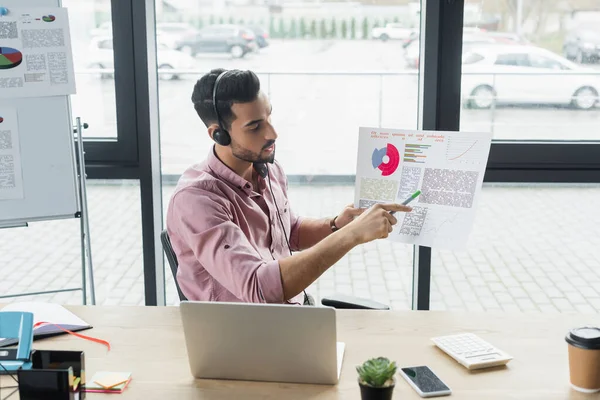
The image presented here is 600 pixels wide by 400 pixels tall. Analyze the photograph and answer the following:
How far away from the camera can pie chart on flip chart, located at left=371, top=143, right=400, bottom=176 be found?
220 centimetres

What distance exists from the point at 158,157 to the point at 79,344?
4.84 feet

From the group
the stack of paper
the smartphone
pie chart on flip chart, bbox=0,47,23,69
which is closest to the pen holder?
the stack of paper

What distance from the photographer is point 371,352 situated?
1.74 metres

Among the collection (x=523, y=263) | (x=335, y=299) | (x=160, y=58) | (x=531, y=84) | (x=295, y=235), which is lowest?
(x=523, y=263)

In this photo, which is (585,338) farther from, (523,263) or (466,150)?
(523,263)

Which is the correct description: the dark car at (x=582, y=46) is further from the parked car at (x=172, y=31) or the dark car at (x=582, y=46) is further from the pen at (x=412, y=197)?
the parked car at (x=172, y=31)

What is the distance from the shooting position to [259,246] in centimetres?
228

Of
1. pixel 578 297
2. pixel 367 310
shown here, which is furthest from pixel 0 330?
pixel 578 297

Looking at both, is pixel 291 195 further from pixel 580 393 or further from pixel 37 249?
pixel 580 393

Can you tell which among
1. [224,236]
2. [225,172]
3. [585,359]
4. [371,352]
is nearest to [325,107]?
[225,172]

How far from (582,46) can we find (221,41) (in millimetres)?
1540

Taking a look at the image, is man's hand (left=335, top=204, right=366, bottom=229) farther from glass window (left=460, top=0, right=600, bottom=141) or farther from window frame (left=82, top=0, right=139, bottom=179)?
window frame (left=82, top=0, right=139, bottom=179)

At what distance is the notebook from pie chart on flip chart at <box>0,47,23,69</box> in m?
1.10

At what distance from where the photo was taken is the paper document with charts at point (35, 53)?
2727 mm
